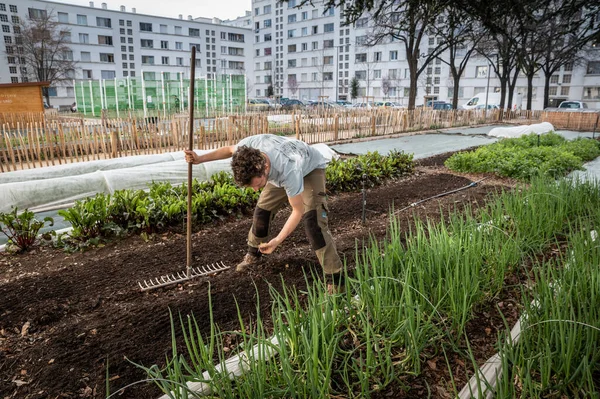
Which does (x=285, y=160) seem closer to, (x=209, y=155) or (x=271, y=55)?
(x=209, y=155)

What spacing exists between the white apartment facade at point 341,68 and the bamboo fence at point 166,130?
32.7 metres

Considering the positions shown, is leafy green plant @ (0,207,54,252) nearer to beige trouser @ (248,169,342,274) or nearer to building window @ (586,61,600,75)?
beige trouser @ (248,169,342,274)

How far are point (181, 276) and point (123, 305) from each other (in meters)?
0.56

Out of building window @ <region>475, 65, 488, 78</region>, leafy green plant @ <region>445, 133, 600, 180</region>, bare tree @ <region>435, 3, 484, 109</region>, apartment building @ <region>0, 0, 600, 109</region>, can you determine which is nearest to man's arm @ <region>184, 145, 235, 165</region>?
bare tree @ <region>435, 3, 484, 109</region>

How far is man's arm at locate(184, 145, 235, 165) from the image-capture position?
3123 mm

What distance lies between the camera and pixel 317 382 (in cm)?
172

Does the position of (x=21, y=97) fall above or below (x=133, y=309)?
above

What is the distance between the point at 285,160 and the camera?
9.58 ft

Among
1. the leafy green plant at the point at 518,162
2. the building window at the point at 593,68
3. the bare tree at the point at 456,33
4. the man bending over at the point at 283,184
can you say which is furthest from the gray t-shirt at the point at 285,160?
the building window at the point at 593,68

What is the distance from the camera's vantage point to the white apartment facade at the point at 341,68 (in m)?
50.2

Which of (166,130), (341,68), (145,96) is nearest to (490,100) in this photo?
(341,68)

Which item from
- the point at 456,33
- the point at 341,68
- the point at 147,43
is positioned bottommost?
the point at 456,33

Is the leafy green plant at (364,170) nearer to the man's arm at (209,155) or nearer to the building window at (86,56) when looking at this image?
the man's arm at (209,155)

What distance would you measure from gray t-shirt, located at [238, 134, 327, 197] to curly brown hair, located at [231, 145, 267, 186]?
236 mm
